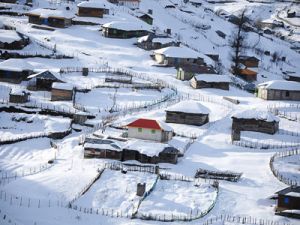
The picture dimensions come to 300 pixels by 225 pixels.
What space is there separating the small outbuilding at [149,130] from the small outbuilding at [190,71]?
19.0m

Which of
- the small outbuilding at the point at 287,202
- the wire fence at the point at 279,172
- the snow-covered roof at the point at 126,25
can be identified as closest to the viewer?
the small outbuilding at the point at 287,202

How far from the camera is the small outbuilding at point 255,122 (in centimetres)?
4822

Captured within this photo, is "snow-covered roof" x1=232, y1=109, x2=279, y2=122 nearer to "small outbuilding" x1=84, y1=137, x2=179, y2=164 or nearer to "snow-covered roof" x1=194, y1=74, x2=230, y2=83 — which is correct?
"small outbuilding" x1=84, y1=137, x2=179, y2=164

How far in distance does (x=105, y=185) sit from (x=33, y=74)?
25.0 m

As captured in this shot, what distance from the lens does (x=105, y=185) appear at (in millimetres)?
36000

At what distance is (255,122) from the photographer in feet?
160

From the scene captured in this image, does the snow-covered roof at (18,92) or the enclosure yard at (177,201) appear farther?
the snow-covered roof at (18,92)

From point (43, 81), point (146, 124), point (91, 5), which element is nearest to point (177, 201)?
point (146, 124)

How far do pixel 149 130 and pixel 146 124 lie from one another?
496mm

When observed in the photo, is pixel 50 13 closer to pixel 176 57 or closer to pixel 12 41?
pixel 12 41

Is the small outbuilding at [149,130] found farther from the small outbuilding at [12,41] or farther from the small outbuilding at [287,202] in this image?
the small outbuilding at [12,41]

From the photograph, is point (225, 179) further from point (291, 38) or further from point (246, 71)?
point (291, 38)

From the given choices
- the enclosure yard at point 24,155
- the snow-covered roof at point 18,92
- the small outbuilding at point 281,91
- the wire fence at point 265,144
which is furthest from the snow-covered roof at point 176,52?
the enclosure yard at point 24,155

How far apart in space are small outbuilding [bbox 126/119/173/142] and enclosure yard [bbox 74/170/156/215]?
23.7 feet
